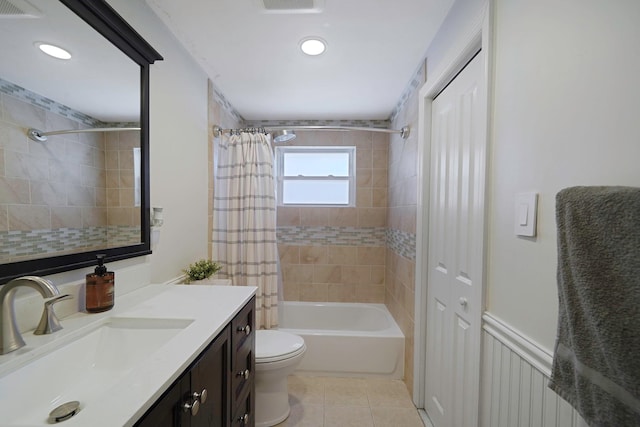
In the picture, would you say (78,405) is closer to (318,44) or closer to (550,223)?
(550,223)

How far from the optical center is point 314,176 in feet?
9.81

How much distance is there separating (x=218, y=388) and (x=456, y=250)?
1.20m

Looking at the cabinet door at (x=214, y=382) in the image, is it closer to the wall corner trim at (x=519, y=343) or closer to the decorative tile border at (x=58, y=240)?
the decorative tile border at (x=58, y=240)

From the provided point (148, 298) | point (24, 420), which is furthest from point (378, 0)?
point (24, 420)

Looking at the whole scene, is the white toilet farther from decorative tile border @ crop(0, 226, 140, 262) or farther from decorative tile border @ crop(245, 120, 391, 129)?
decorative tile border @ crop(245, 120, 391, 129)

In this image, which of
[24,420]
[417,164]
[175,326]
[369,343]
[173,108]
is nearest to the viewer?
Answer: [24,420]

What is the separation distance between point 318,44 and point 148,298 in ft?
A: 5.33

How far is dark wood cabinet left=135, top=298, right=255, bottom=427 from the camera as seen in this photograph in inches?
24.8

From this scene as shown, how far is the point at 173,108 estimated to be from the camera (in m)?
1.52

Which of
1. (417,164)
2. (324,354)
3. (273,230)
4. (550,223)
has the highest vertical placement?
(417,164)

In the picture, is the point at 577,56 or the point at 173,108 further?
the point at 173,108

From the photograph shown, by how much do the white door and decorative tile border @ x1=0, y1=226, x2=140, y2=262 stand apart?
4.87ft

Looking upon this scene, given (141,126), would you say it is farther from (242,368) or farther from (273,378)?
(273,378)

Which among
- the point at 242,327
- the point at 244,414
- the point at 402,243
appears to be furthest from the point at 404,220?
the point at 244,414
